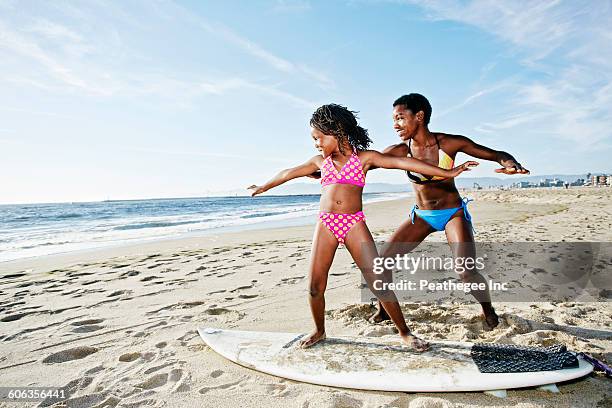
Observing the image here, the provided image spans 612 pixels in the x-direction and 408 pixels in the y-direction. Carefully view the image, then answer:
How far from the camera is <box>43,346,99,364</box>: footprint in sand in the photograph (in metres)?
3.46

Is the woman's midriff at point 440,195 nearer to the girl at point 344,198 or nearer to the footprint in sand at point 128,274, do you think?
the girl at point 344,198

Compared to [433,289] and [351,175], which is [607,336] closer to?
[433,289]

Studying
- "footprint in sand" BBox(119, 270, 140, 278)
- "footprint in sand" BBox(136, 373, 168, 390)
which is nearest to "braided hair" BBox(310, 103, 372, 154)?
"footprint in sand" BBox(136, 373, 168, 390)

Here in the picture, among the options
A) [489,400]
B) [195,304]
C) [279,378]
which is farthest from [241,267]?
[489,400]

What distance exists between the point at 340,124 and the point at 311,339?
80.7 inches

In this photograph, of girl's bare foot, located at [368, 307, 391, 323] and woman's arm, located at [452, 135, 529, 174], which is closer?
woman's arm, located at [452, 135, 529, 174]

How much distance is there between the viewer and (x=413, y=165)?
312cm

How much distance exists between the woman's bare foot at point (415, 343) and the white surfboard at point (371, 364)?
5 cm

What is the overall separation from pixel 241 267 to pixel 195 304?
7.07ft

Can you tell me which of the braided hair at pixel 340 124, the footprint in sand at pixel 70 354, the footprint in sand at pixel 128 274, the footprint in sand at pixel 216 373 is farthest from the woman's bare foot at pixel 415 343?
the footprint in sand at pixel 128 274

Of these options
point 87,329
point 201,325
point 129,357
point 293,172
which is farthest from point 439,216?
point 87,329

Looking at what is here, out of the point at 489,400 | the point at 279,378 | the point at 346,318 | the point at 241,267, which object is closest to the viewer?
the point at 489,400

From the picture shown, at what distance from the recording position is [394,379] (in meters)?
2.70

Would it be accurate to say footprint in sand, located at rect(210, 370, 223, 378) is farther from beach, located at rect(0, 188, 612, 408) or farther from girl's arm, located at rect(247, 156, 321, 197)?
girl's arm, located at rect(247, 156, 321, 197)
